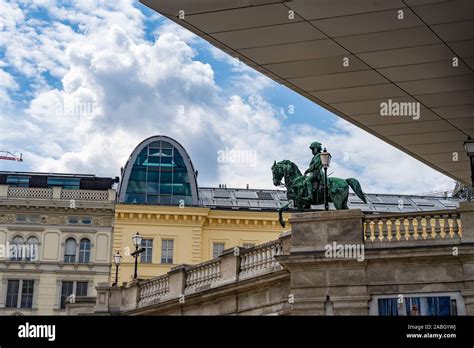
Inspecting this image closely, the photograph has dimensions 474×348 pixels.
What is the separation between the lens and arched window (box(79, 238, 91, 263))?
61.2 metres

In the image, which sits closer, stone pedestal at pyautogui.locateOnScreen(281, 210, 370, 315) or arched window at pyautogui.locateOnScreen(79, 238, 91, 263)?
Answer: stone pedestal at pyautogui.locateOnScreen(281, 210, 370, 315)

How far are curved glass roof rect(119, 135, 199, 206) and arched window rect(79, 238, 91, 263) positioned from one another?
4.33m

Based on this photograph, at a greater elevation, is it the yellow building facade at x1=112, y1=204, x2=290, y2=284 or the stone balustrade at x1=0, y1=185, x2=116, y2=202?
the stone balustrade at x1=0, y1=185, x2=116, y2=202

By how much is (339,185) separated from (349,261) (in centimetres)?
514

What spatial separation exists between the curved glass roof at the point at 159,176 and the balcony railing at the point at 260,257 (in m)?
39.0

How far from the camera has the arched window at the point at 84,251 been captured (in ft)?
201

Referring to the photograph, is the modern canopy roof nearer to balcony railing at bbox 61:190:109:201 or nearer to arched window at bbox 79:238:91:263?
arched window at bbox 79:238:91:263

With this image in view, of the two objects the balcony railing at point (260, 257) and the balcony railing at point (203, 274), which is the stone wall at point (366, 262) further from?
the balcony railing at point (203, 274)

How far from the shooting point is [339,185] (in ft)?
81.7

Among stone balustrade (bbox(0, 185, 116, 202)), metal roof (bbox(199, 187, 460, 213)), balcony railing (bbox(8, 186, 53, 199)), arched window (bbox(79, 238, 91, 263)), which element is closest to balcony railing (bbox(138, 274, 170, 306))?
→ arched window (bbox(79, 238, 91, 263))

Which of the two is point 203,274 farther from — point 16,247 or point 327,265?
point 16,247

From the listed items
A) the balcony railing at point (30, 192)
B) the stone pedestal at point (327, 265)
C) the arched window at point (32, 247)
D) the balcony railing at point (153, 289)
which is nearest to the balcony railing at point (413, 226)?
the stone pedestal at point (327, 265)

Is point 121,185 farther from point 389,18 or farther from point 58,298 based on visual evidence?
point 389,18

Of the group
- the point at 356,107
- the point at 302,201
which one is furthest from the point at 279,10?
the point at 302,201
